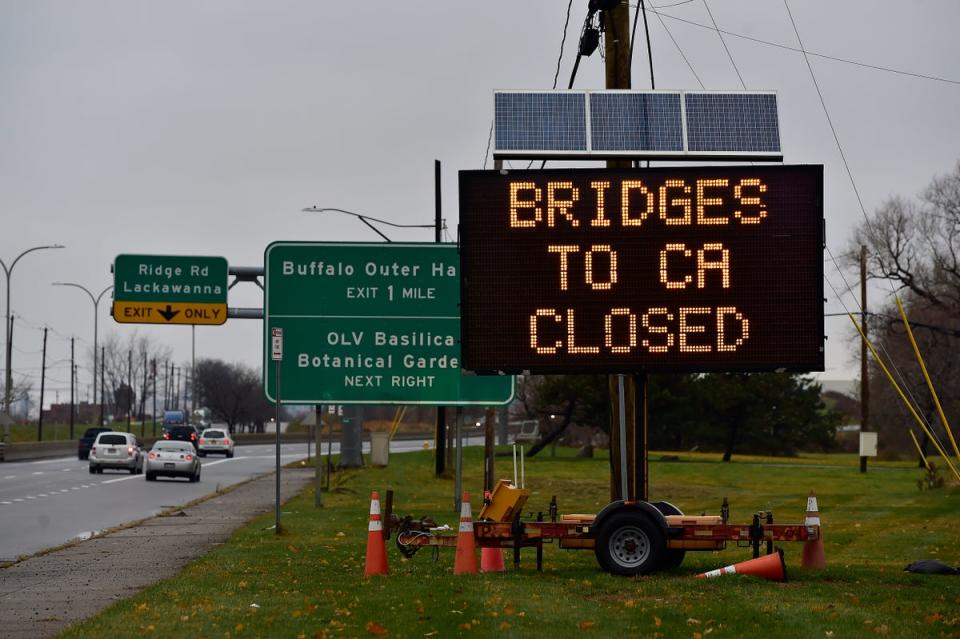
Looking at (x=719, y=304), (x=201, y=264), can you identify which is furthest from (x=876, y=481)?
(x=719, y=304)

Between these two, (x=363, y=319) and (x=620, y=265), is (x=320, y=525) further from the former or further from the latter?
(x=620, y=265)

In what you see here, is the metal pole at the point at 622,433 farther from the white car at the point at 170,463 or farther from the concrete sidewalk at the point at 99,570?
the white car at the point at 170,463

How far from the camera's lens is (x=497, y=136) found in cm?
1548

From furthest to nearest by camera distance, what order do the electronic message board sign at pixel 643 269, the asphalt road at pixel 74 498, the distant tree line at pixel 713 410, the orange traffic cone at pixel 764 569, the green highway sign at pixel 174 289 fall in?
the distant tree line at pixel 713 410, the green highway sign at pixel 174 289, the asphalt road at pixel 74 498, the electronic message board sign at pixel 643 269, the orange traffic cone at pixel 764 569

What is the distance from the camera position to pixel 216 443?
79.3 meters

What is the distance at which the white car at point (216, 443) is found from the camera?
79.1 metres

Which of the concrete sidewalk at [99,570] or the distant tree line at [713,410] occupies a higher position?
the distant tree line at [713,410]

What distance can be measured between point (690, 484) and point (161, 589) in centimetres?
3253

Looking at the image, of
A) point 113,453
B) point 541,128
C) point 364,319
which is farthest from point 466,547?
point 113,453

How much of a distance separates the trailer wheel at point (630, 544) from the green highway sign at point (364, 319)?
13605 mm

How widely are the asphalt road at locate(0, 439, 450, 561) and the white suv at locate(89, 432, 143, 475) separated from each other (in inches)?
17.3

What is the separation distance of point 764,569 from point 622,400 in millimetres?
4128

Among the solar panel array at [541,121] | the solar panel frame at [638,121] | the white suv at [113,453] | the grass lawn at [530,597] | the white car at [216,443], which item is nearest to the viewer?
the grass lawn at [530,597]

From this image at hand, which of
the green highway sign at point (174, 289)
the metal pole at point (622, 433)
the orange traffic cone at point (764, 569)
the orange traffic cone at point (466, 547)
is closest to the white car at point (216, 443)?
the green highway sign at point (174, 289)
